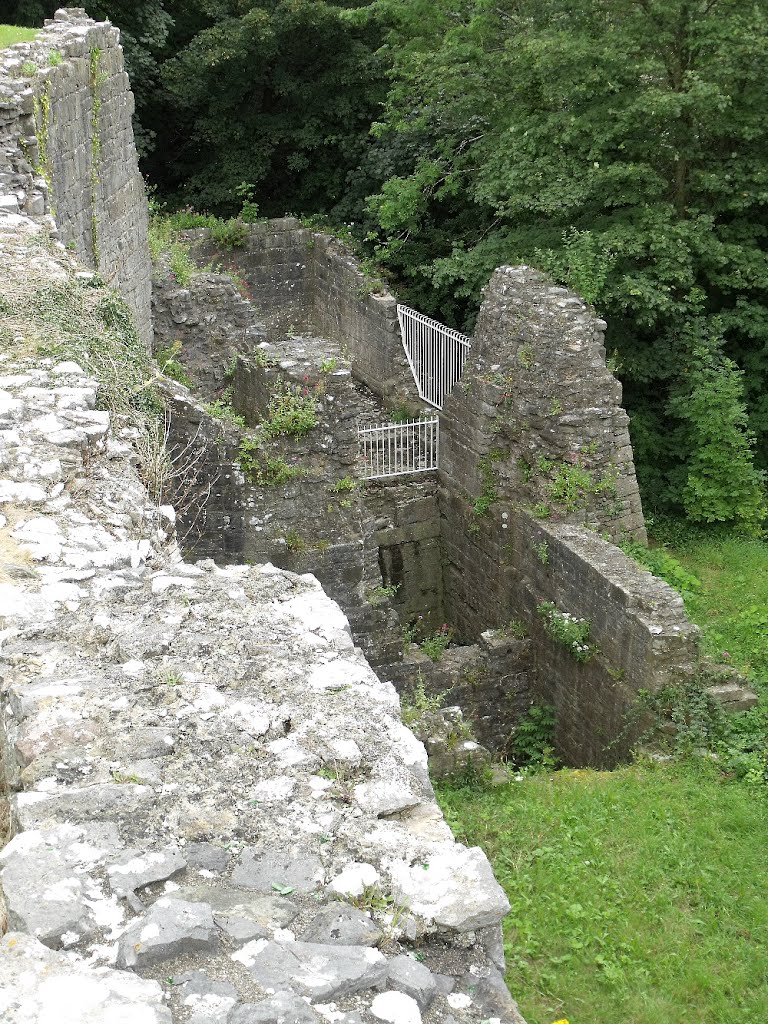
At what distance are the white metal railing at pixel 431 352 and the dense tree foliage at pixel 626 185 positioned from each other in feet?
2.09

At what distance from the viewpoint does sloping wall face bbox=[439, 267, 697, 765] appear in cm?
826

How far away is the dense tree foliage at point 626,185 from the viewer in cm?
1092

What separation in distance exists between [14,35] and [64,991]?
9835 mm

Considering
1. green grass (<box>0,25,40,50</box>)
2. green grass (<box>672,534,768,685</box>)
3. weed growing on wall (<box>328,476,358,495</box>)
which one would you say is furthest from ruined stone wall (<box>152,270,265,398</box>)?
green grass (<box>672,534,768,685</box>)

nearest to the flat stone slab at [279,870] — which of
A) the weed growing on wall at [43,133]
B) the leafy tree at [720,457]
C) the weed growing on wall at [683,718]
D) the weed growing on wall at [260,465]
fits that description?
the weed growing on wall at [683,718]

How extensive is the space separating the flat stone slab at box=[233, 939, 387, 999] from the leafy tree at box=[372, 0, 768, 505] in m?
9.11

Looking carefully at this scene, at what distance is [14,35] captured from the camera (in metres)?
9.80

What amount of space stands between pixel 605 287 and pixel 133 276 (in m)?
5.00

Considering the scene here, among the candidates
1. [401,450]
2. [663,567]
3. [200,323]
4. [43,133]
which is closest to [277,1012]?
[43,133]

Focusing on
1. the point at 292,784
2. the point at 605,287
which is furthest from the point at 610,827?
the point at 605,287

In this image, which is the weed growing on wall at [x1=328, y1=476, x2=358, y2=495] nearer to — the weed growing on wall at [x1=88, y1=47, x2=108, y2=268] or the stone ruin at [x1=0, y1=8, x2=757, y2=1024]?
the stone ruin at [x1=0, y1=8, x2=757, y2=1024]

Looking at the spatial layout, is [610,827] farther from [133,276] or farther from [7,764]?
[133,276]

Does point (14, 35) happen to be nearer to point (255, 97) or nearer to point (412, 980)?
point (255, 97)

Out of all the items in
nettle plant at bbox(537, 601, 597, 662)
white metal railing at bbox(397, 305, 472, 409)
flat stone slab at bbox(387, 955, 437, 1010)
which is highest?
flat stone slab at bbox(387, 955, 437, 1010)
